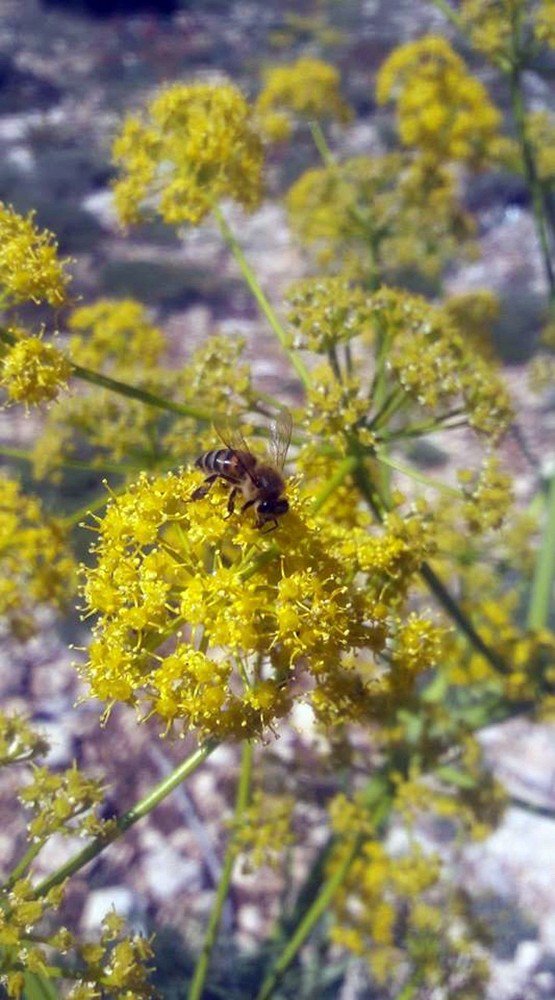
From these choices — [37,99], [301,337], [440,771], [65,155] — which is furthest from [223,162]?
[37,99]

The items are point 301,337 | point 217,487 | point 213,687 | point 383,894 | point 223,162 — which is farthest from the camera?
point 383,894

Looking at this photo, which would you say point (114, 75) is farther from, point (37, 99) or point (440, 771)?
point (440, 771)

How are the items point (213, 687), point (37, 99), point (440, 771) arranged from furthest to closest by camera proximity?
point (37, 99) → point (440, 771) → point (213, 687)

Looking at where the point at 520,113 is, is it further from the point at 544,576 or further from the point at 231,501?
the point at 231,501

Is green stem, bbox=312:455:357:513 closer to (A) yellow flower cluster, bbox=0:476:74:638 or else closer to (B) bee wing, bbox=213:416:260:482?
(B) bee wing, bbox=213:416:260:482

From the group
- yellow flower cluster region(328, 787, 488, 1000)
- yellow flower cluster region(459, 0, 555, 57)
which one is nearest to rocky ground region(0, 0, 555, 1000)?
yellow flower cluster region(328, 787, 488, 1000)

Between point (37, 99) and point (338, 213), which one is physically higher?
point (37, 99)

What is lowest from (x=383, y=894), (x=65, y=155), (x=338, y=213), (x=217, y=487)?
(x=383, y=894)

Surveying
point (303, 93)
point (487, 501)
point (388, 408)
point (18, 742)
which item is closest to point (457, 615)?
point (487, 501)
